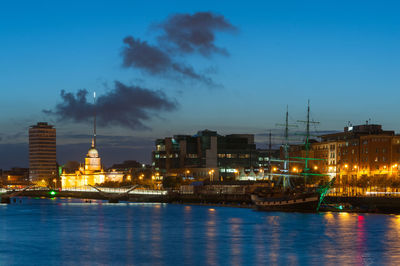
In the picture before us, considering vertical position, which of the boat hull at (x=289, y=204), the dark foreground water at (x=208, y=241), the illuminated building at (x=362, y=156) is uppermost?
the illuminated building at (x=362, y=156)

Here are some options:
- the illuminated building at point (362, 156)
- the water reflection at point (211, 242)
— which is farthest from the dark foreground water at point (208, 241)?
the illuminated building at point (362, 156)

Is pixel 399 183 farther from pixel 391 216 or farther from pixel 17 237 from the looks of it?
pixel 17 237

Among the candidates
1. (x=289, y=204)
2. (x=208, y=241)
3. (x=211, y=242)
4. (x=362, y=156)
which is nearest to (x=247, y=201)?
(x=289, y=204)

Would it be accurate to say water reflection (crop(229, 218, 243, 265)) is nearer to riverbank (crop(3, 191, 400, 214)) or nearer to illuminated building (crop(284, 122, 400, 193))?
riverbank (crop(3, 191, 400, 214))

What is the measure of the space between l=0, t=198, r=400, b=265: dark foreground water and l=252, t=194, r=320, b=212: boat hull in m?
9.74

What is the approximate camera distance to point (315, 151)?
7653 inches

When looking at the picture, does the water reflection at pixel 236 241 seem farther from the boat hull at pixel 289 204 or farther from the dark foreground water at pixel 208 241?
the boat hull at pixel 289 204

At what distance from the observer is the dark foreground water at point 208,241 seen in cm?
5769

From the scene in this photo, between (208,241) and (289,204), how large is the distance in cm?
4523

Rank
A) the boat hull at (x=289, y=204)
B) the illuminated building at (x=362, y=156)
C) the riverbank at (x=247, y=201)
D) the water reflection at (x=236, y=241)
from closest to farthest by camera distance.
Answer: the water reflection at (x=236, y=241)
the riverbank at (x=247, y=201)
the boat hull at (x=289, y=204)
the illuminated building at (x=362, y=156)

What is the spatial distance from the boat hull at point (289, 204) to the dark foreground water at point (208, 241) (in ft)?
32.0

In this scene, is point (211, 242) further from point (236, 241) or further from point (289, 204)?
point (289, 204)

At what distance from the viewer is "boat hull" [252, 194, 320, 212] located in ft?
364

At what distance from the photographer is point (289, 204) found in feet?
372
